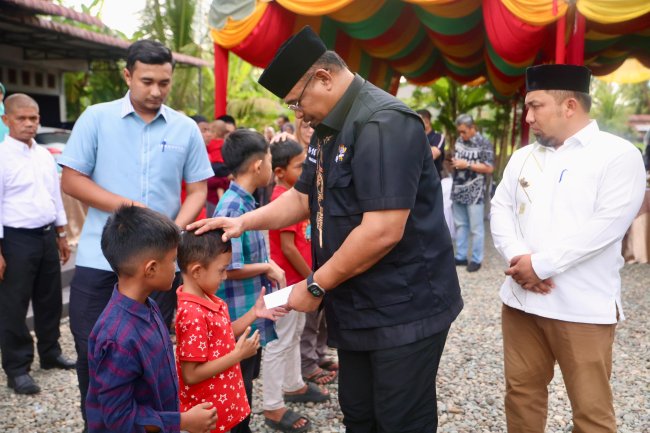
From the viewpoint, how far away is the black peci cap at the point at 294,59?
5.92 ft

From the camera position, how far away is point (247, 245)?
2.73 m

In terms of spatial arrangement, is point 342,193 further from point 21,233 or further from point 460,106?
point 460,106

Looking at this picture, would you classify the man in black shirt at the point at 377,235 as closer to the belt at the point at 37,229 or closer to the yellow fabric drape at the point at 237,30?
the belt at the point at 37,229

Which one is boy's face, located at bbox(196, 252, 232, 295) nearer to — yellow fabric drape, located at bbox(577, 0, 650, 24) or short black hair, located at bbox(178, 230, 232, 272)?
short black hair, located at bbox(178, 230, 232, 272)

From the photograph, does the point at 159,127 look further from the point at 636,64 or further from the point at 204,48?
the point at 204,48

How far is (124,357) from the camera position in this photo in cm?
165

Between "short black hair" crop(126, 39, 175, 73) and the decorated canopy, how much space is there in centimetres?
443

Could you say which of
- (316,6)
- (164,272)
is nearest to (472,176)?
(316,6)

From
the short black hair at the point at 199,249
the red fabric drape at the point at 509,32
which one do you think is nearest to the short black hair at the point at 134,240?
the short black hair at the point at 199,249

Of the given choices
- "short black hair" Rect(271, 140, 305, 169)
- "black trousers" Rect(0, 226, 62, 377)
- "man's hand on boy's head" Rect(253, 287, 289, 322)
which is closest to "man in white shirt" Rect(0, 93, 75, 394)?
"black trousers" Rect(0, 226, 62, 377)

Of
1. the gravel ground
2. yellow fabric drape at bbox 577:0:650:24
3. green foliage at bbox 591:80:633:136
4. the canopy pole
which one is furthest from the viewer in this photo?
green foliage at bbox 591:80:633:136

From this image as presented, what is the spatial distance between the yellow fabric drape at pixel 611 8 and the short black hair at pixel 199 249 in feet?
16.4

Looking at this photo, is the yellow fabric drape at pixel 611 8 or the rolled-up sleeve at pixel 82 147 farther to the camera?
the yellow fabric drape at pixel 611 8

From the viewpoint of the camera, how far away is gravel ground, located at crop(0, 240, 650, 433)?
3.19 metres
